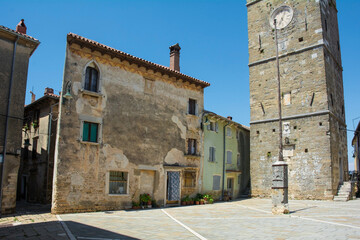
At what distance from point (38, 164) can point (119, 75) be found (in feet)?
28.3

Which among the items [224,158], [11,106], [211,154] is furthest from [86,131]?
[224,158]

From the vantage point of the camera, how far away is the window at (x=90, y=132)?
15.8 m

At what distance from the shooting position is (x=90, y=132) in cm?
1605

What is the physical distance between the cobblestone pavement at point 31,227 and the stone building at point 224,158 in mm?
12233

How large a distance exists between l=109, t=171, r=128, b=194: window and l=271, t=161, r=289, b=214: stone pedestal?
27.0 ft

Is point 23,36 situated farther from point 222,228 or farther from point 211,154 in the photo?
point 211,154

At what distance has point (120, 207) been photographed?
655 inches

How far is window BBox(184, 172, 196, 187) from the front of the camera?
20778 mm

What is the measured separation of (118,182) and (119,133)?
2.82m

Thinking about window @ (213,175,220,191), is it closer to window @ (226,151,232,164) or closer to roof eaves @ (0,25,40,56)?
window @ (226,151,232,164)

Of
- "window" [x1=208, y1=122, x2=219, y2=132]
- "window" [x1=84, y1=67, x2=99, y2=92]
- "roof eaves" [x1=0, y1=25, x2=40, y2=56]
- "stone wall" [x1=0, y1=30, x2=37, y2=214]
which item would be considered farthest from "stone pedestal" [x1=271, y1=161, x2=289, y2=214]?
"roof eaves" [x1=0, y1=25, x2=40, y2=56]

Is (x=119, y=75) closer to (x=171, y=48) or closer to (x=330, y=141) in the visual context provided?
(x=171, y=48)

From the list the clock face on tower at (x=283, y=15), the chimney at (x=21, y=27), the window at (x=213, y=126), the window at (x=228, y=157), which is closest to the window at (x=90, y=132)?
the chimney at (x=21, y=27)

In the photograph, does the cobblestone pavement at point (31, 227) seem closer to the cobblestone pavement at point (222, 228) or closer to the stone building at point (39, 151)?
the cobblestone pavement at point (222, 228)
